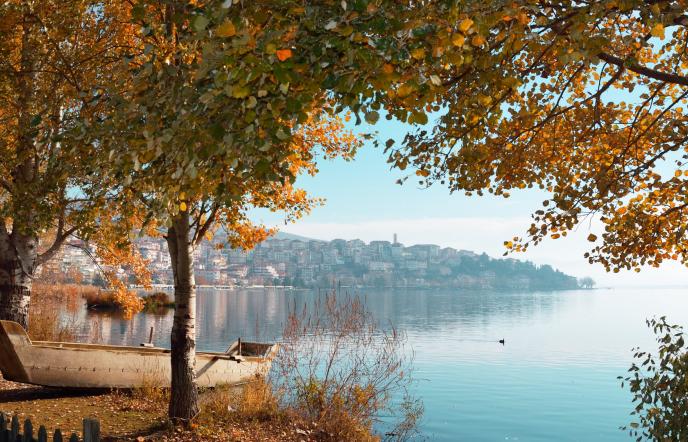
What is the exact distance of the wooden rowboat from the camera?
12.9 meters

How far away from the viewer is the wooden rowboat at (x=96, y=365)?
1288 cm

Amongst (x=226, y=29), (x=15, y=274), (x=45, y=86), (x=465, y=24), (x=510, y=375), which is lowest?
(x=510, y=375)

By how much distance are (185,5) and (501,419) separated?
21.7 meters

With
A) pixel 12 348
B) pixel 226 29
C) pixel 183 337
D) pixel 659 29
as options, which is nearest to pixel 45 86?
pixel 12 348

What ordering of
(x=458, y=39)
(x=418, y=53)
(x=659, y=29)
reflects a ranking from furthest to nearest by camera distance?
(x=659, y=29) < (x=418, y=53) < (x=458, y=39)

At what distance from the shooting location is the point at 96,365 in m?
13.7

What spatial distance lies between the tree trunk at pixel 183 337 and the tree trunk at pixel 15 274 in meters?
4.71

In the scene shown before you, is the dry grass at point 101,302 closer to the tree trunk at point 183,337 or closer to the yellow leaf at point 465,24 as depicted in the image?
the tree trunk at point 183,337

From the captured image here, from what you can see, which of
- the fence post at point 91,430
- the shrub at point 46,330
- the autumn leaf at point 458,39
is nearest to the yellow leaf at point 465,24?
the autumn leaf at point 458,39

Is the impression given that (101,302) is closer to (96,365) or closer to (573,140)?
(96,365)

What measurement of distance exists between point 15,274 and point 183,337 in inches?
212

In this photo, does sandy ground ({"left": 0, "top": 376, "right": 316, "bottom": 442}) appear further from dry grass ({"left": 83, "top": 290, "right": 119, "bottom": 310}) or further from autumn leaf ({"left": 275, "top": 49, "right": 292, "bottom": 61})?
dry grass ({"left": 83, "top": 290, "right": 119, "bottom": 310})

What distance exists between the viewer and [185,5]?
16.5ft

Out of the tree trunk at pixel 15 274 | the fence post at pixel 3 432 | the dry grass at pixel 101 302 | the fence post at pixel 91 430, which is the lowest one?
the dry grass at pixel 101 302
